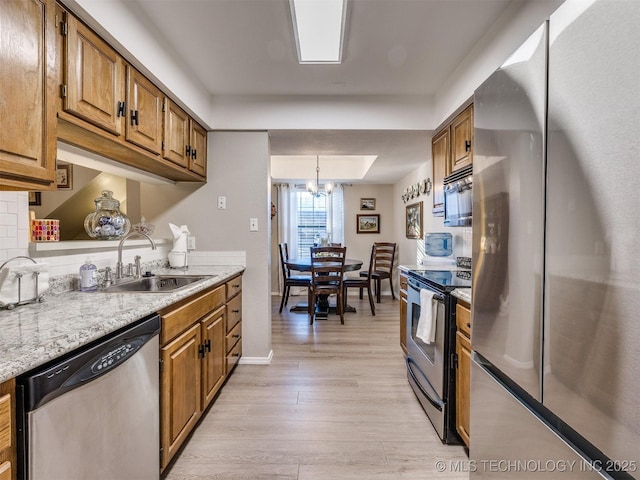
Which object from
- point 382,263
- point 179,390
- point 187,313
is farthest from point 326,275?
point 179,390

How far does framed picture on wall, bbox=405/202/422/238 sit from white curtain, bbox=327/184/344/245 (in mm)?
1439

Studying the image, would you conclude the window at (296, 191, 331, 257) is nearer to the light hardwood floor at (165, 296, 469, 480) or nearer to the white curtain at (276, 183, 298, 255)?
the white curtain at (276, 183, 298, 255)

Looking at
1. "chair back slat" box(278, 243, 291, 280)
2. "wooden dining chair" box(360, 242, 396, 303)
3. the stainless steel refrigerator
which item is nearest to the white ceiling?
the stainless steel refrigerator

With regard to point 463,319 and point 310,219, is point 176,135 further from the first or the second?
point 310,219

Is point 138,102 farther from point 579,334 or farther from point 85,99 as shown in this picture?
point 579,334

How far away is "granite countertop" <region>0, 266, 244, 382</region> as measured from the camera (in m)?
0.81

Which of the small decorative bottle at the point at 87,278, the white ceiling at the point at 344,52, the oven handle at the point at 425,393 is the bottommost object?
the oven handle at the point at 425,393

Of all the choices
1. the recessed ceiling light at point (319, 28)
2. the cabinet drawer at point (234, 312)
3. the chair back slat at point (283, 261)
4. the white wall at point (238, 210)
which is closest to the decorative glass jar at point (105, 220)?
the white wall at point (238, 210)

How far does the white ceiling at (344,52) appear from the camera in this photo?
1.70 meters

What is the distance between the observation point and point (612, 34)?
0.67 m

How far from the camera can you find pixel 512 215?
1.01 m

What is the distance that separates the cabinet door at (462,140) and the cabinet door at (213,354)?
2049mm

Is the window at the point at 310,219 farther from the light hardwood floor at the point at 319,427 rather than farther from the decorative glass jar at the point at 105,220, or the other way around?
the decorative glass jar at the point at 105,220

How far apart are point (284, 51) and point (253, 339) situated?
2317 millimetres
